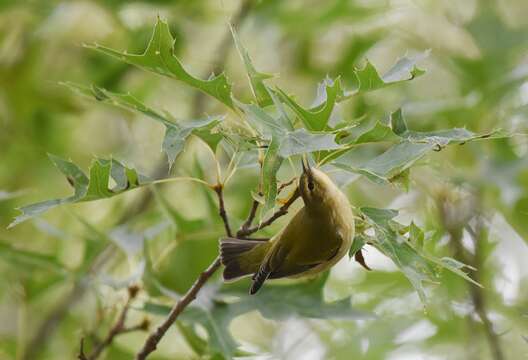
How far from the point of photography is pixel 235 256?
3.37 feet

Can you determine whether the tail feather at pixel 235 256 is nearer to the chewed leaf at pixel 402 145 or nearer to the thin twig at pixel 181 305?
the thin twig at pixel 181 305

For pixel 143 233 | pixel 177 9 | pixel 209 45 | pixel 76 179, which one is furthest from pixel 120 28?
pixel 76 179

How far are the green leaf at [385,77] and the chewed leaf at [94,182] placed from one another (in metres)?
0.27

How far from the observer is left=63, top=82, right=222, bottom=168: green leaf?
0.88 m

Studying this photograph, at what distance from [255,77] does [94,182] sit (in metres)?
0.21

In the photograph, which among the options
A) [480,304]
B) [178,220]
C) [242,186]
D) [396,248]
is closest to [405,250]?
[396,248]

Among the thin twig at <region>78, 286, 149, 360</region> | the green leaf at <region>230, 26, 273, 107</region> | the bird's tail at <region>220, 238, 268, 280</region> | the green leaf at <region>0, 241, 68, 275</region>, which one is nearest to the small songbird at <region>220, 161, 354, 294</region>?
the bird's tail at <region>220, 238, 268, 280</region>

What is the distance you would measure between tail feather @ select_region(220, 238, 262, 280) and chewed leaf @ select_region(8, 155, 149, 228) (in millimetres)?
121

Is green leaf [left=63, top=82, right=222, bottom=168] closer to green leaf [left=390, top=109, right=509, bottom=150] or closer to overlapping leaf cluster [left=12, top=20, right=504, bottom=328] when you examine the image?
overlapping leaf cluster [left=12, top=20, right=504, bottom=328]

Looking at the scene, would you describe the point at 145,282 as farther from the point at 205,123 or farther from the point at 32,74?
the point at 32,74

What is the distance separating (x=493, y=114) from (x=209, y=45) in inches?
35.7

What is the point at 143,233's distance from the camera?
1405 millimetres

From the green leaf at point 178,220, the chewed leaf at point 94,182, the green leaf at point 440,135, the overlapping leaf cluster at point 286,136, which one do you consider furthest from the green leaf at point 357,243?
the green leaf at point 178,220

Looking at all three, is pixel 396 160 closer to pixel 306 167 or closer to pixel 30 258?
pixel 306 167
